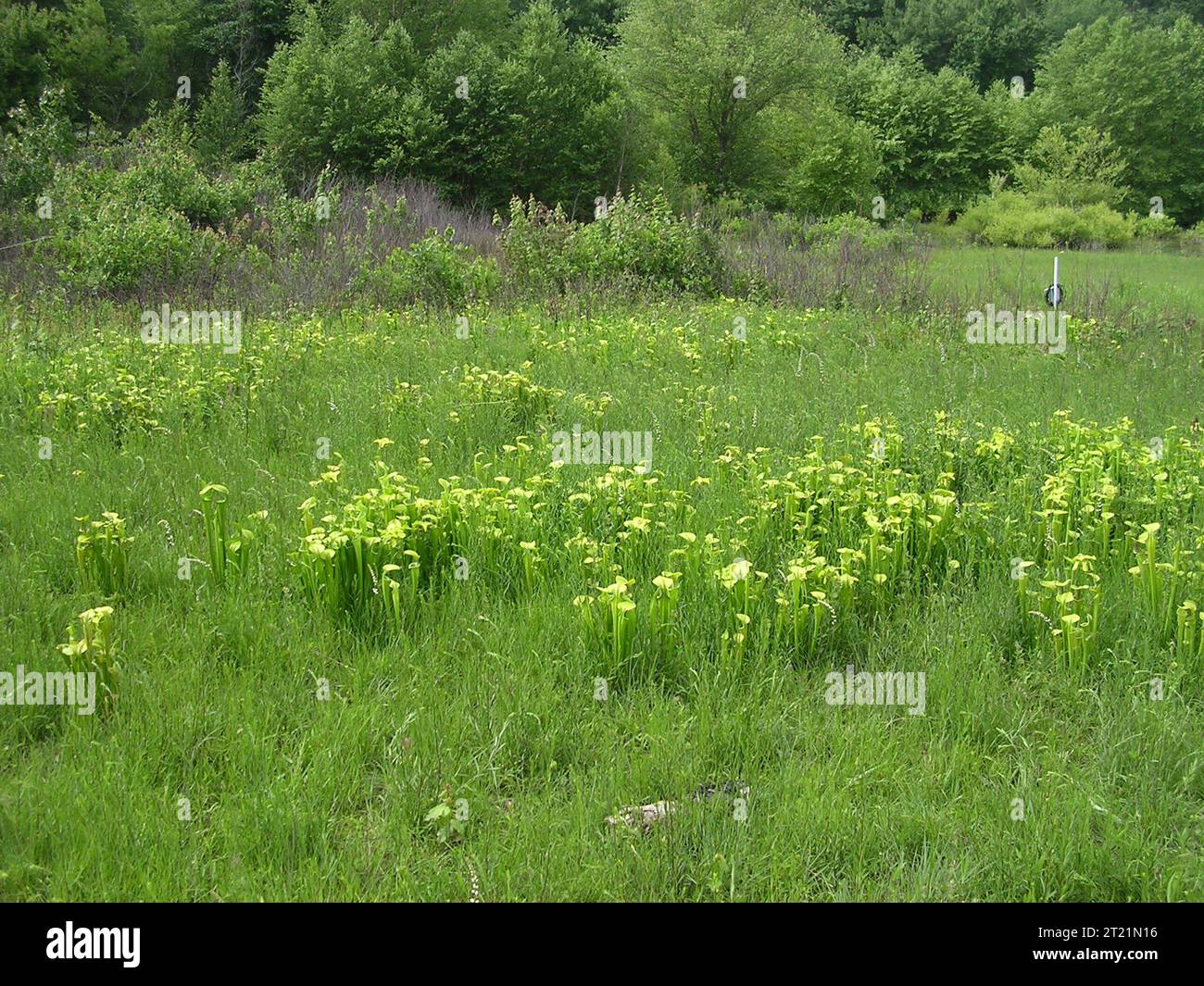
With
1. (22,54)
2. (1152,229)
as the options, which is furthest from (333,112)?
(1152,229)

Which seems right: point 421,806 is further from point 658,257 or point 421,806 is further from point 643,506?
point 658,257

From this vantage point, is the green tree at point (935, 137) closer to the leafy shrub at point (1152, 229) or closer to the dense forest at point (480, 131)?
the dense forest at point (480, 131)

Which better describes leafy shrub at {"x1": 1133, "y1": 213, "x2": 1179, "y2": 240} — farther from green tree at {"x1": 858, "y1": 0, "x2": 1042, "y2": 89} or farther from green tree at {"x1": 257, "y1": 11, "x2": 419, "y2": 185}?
green tree at {"x1": 858, "y1": 0, "x2": 1042, "y2": 89}

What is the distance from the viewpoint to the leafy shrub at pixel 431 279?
1336 cm

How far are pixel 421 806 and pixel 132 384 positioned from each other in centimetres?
562

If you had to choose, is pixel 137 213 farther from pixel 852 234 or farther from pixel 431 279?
pixel 852 234

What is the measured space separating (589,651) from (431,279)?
10.4 meters

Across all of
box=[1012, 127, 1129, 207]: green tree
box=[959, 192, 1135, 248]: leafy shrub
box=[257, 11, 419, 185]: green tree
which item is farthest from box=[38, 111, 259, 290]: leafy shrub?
box=[1012, 127, 1129, 207]: green tree

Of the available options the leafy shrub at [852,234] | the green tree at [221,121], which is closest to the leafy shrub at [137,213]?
the green tree at [221,121]

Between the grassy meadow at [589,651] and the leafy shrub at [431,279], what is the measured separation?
232 inches

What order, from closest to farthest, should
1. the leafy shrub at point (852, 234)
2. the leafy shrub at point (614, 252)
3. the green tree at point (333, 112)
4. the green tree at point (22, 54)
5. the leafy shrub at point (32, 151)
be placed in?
the leafy shrub at point (614, 252), the leafy shrub at point (32, 151), the leafy shrub at point (852, 234), the green tree at point (22, 54), the green tree at point (333, 112)

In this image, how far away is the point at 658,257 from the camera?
595 inches

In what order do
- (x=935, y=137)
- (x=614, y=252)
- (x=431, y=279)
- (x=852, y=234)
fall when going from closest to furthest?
(x=431, y=279)
(x=614, y=252)
(x=852, y=234)
(x=935, y=137)

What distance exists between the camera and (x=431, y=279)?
13680mm
